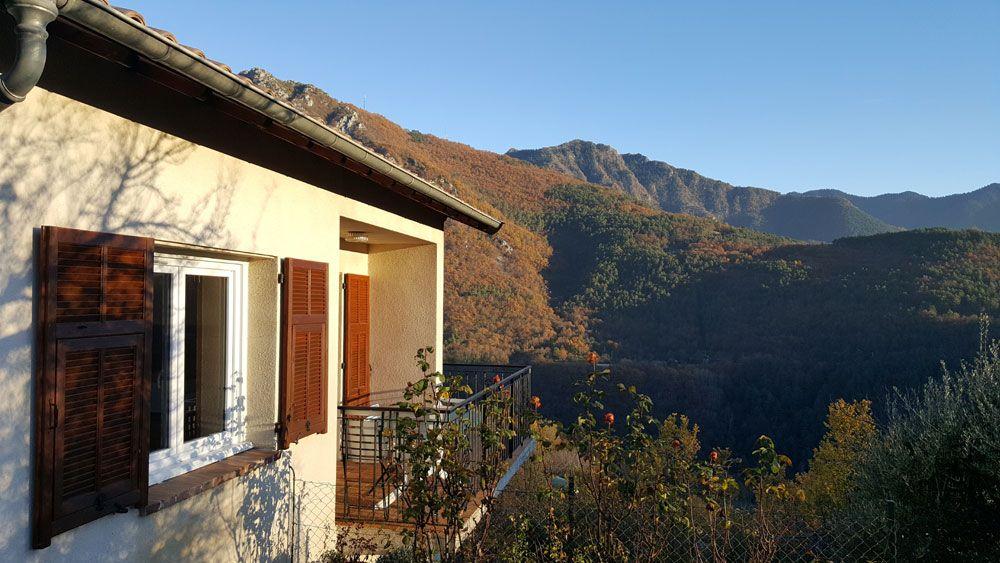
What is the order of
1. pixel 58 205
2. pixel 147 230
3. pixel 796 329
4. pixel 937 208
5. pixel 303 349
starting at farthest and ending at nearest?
pixel 937 208 < pixel 796 329 < pixel 303 349 < pixel 147 230 < pixel 58 205

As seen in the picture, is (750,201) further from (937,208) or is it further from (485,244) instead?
(485,244)

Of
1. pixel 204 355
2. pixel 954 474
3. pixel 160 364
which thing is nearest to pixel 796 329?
pixel 954 474

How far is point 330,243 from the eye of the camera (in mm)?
5559

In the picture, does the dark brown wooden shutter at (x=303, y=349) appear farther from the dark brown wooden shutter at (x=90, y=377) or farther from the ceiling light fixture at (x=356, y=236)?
the ceiling light fixture at (x=356, y=236)

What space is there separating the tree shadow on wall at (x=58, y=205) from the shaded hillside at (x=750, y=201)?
90527 mm

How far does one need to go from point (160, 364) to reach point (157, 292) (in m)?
0.43

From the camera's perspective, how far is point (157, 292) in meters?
4.07

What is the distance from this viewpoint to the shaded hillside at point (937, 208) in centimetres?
9894

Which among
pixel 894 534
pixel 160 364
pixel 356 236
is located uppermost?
pixel 356 236

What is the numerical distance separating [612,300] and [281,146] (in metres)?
49.0

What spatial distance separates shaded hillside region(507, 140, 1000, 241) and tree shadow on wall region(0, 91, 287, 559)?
90.5 m

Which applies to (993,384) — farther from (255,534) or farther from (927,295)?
(927,295)

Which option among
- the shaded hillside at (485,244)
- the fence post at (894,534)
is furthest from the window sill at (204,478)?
the shaded hillside at (485,244)

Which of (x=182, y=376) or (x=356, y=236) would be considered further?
(x=356, y=236)
